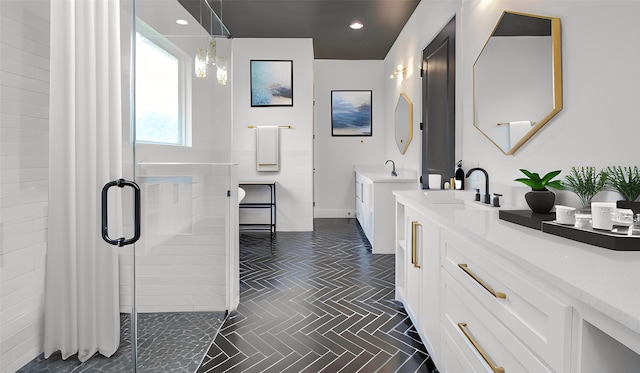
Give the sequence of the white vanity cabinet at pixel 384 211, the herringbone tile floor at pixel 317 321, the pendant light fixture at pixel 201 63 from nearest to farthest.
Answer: the pendant light fixture at pixel 201 63 → the herringbone tile floor at pixel 317 321 → the white vanity cabinet at pixel 384 211

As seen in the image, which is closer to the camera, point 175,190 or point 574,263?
point 574,263

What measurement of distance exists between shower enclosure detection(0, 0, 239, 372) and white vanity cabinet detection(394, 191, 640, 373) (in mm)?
1207

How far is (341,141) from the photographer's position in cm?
714

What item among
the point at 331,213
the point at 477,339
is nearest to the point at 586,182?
the point at 477,339

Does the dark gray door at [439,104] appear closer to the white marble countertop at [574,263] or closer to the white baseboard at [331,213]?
the white marble countertop at [574,263]

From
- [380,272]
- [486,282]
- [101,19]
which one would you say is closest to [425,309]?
[486,282]

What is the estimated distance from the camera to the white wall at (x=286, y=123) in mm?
5898

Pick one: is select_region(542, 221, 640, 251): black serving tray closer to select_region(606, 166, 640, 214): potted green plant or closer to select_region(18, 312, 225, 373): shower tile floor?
select_region(606, 166, 640, 214): potted green plant

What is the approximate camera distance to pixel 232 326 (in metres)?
2.55

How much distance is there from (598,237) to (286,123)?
514cm

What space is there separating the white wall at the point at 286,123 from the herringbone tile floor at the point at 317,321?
1578 millimetres

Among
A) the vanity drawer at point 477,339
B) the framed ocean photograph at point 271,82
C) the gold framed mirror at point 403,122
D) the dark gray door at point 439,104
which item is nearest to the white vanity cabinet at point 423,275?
the vanity drawer at point 477,339

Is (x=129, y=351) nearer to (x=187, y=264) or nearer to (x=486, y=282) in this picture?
(x=187, y=264)

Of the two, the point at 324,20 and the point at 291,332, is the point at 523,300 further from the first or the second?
the point at 324,20
